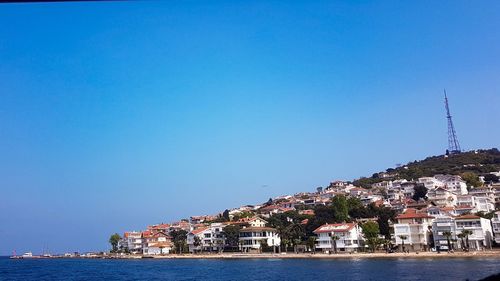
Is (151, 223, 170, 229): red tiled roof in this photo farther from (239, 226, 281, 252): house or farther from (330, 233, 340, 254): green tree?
(330, 233, 340, 254): green tree

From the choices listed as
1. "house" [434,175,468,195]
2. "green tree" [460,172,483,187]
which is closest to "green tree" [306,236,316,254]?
"house" [434,175,468,195]

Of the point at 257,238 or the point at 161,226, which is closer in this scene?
the point at 257,238

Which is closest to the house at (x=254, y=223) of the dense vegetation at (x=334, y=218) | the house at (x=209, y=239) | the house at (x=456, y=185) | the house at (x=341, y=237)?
the house at (x=209, y=239)

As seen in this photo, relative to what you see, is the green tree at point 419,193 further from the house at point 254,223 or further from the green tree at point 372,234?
the green tree at point 372,234

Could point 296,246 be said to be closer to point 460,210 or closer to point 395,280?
point 460,210

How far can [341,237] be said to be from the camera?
47.3 metres

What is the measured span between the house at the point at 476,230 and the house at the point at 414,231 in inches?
128

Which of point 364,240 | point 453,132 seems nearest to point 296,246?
point 364,240

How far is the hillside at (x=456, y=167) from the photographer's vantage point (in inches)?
3312

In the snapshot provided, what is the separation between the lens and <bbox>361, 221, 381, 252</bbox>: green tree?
44750 millimetres

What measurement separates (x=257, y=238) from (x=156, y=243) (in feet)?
63.2

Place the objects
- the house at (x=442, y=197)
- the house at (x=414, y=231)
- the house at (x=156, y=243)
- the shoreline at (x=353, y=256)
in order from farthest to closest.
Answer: the house at (x=156, y=243) < the house at (x=442, y=197) < the house at (x=414, y=231) < the shoreline at (x=353, y=256)

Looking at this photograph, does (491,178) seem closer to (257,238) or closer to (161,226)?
(257,238)

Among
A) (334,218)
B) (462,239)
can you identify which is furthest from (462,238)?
(334,218)
